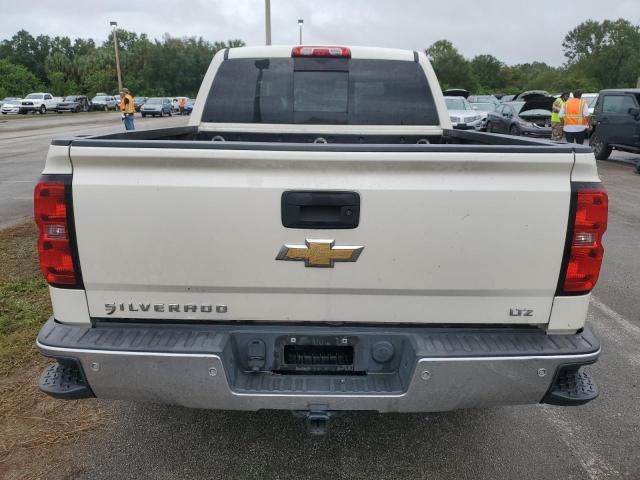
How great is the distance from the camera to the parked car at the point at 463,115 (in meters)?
21.0

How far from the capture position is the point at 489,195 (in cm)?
223

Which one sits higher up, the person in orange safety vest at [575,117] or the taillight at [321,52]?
the taillight at [321,52]

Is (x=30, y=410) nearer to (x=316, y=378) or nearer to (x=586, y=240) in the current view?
(x=316, y=378)

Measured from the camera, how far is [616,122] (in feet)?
48.7

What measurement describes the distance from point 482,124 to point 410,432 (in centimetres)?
2081

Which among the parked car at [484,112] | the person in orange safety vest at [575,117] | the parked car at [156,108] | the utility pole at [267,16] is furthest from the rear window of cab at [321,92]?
the parked car at [156,108]

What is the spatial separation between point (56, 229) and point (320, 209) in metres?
1.14

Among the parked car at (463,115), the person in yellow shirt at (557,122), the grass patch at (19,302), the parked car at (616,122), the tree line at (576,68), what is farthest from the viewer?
the tree line at (576,68)

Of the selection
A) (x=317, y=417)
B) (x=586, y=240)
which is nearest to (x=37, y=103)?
(x=317, y=417)

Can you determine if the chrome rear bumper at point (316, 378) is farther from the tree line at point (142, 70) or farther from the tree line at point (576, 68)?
the tree line at point (142, 70)

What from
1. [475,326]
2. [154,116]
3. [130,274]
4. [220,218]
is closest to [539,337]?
[475,326]

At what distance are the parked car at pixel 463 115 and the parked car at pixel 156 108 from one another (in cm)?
2926

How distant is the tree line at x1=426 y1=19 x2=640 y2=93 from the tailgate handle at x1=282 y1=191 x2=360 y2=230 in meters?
64.9

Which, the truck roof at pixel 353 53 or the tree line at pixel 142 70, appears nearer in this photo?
the truck roof at pixel 353 53
